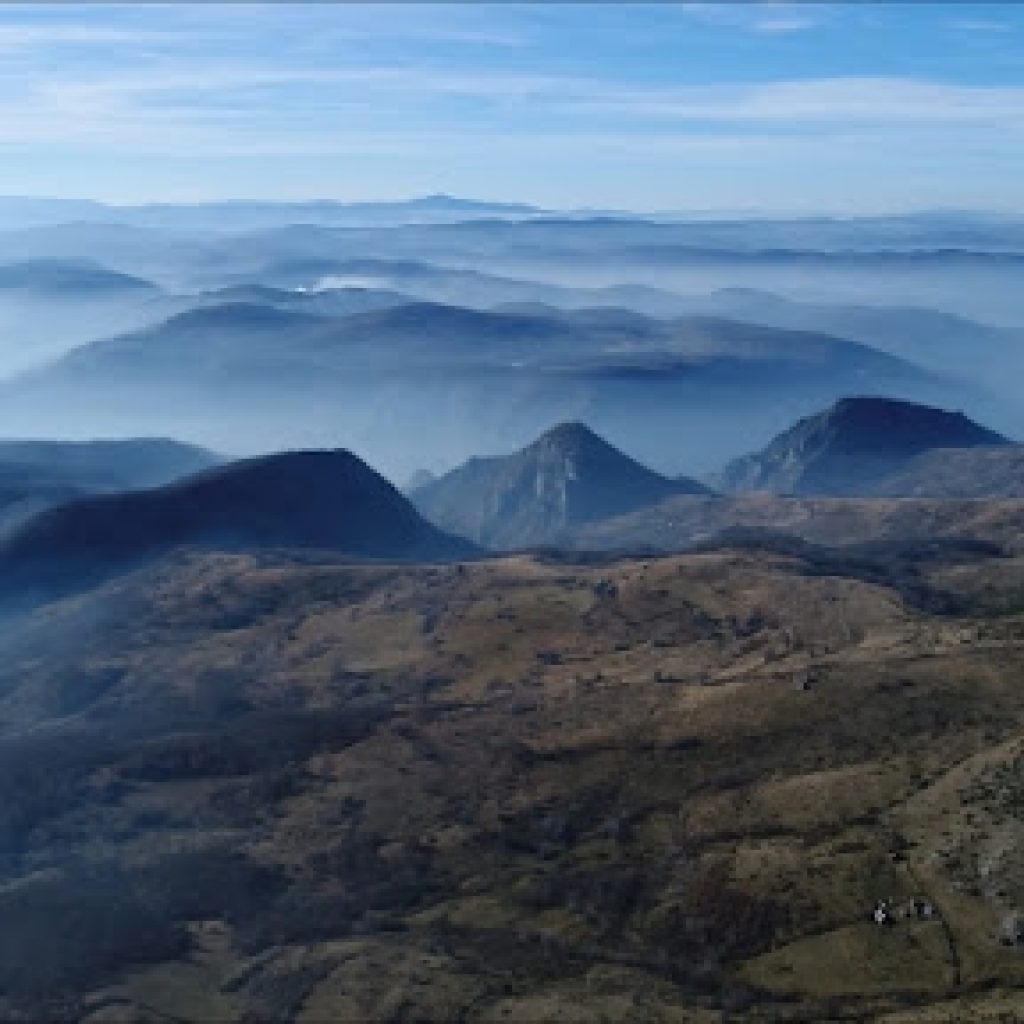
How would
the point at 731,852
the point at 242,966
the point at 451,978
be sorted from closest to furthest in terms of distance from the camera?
the point at 451,978
the point at 242,966
the point at 731,852

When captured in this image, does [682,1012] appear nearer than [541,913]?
Yes

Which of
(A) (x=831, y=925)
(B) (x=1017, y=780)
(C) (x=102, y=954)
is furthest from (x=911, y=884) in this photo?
(C) (x=102, y=954)

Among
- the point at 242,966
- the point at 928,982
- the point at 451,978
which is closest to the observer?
the point at 928,982

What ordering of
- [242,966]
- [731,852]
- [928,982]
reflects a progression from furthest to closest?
[731,852], [242,966], [928,982]

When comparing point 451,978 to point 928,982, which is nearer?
point 928,982

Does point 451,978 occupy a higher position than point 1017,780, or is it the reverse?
point 1017,780

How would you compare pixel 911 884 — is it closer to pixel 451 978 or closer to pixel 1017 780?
pixel 1017 780

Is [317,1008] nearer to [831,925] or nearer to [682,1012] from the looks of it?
[682,1012]

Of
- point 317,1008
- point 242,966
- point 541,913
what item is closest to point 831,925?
point 541,913

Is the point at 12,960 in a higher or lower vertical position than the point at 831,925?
lower
